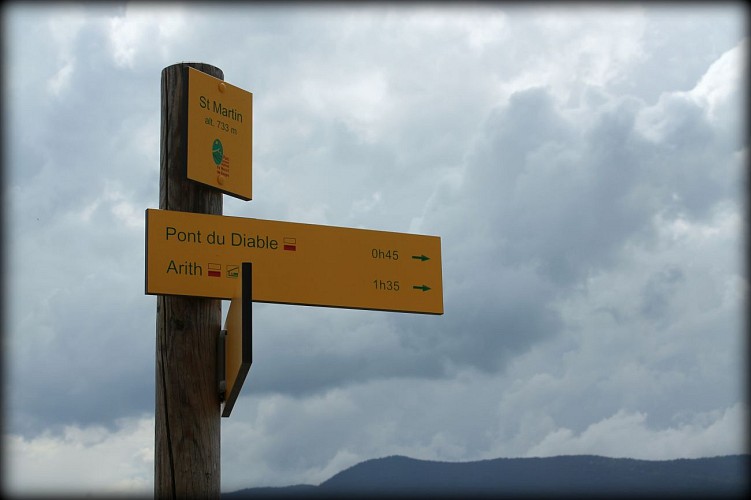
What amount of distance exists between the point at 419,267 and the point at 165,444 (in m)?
1.80

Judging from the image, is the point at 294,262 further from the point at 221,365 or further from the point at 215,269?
the point at 221,365

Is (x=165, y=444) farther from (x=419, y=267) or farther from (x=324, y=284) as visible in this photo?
(x=419, y=267)

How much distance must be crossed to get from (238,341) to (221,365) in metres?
0.41

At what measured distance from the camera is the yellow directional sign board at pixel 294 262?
4.79m

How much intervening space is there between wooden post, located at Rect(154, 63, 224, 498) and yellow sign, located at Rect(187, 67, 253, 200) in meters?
0.20

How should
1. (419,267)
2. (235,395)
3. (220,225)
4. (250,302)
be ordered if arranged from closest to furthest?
(250,302)
(235,395)
(220,225)
(419,267)

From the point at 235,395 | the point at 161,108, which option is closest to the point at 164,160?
the point at 161,108

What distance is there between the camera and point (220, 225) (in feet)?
16.3

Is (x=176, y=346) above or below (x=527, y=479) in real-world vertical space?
above

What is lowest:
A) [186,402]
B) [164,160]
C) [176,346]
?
[186,402]

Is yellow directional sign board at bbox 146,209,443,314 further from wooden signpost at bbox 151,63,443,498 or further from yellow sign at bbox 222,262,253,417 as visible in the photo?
yellow sign at bbox 222,262,253,417

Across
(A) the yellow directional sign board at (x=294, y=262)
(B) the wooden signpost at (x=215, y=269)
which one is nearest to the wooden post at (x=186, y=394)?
(B) the wooden signpost at (x=215, y=269)

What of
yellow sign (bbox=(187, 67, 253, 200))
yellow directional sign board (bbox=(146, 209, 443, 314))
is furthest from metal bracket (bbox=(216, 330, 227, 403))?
yellow sign (bbox=(187, 67, 253, 200))

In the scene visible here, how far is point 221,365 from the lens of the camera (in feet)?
15.9
